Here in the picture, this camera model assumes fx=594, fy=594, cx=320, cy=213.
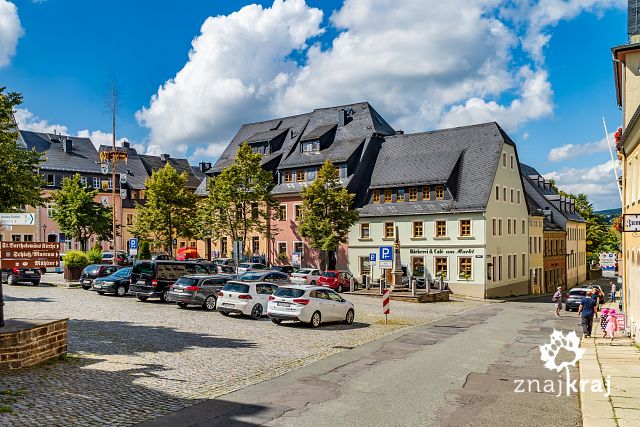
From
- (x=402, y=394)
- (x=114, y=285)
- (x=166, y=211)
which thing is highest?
(x=166, y=211)

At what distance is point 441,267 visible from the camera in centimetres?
4638

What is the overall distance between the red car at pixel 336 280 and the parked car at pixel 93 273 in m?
13.4

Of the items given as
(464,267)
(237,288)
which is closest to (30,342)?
(237,288)

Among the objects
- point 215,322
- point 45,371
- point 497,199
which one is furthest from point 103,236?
point 45,371

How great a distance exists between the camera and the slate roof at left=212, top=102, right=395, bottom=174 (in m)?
56.5

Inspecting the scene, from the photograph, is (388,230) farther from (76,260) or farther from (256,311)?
(256,311)

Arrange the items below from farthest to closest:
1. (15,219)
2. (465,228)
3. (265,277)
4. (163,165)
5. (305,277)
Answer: (163,165) < (465,228) < (305,277) < (265,277) < (15,219)

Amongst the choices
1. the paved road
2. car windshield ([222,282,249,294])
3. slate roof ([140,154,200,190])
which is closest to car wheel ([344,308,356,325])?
car windshield ([222,282,249,294])

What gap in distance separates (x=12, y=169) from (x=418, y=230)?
35.9m

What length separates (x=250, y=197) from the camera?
51.1m

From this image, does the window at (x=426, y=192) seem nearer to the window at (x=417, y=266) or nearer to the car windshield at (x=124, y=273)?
the window at (x=417, y=266)

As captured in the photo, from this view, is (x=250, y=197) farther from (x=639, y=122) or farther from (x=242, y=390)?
(x=242, y=390)

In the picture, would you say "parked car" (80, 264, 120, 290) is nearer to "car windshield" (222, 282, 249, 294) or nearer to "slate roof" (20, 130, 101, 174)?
"car windshield" (222, 282, 249, 294)

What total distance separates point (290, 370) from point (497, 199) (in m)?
36.7
